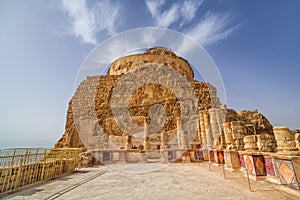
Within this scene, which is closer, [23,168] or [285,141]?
[285,141]

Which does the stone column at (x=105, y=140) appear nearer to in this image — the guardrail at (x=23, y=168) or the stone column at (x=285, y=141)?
the guardrail at (x=23, y=168)

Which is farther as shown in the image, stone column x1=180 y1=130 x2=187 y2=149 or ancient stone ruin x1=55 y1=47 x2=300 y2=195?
stone column x1=180 y1=130 x2=187 y2=149

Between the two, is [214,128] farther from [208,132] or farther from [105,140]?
[105,140]

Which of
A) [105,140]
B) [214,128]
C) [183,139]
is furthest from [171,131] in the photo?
[105,140]

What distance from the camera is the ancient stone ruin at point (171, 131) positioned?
6168 mm

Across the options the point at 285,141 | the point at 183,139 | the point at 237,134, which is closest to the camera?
the point at 285,141

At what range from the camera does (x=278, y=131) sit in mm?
5535

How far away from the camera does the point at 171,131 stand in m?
24.0

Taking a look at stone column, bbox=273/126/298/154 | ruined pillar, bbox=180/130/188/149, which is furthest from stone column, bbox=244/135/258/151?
ruined pillar, bbox=180/130/188/149

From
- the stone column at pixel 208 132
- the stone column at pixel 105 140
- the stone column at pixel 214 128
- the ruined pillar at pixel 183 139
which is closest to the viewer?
the stone column at pixel 214 128

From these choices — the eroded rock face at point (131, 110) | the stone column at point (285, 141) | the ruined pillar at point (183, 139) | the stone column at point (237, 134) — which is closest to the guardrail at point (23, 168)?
the stone column at point (285, 141)

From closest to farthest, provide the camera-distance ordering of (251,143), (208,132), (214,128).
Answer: (251,143) → (214,128) → (208,132)

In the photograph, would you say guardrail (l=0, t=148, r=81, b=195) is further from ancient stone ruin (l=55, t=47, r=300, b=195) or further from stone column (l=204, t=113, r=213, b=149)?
stone column (l=204, t=113, r=213, b=149)

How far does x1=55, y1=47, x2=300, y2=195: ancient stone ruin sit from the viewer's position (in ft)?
20.2
